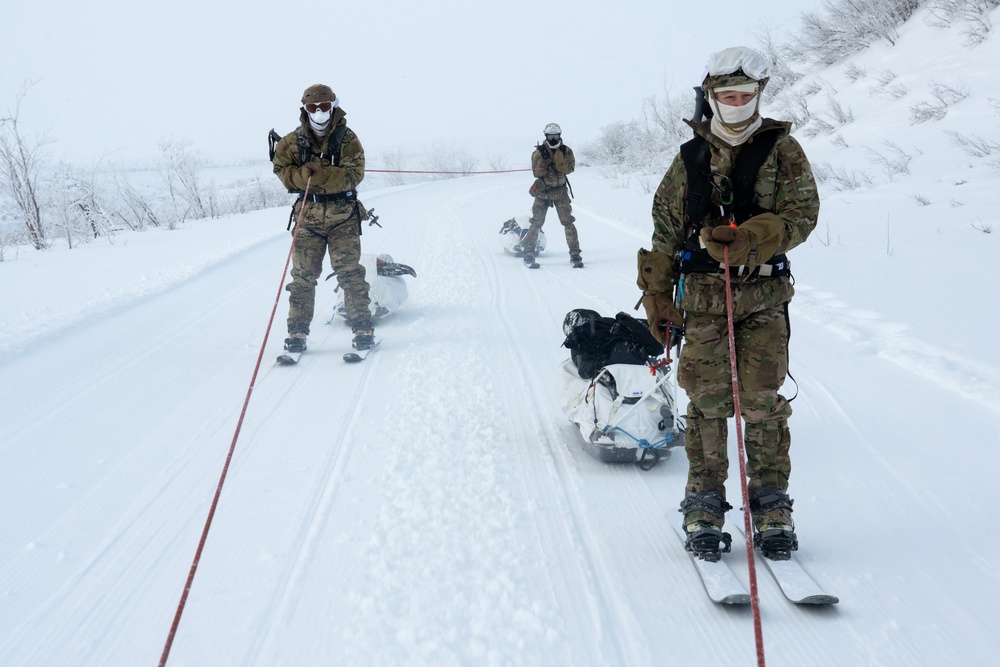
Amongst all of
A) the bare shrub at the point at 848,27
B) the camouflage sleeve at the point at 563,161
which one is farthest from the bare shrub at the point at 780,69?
the camouflage sleeve at the point at 563,161

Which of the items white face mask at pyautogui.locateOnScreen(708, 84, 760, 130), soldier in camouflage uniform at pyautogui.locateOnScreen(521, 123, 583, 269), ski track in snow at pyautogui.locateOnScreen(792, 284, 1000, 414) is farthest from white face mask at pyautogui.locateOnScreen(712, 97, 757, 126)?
soldier in camouflage uniform at pyautogui.locateOnScreen(521, 123, 583, 269)

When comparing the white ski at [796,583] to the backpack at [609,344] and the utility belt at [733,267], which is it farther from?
the backpack at [609,344]

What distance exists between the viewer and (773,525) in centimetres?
288

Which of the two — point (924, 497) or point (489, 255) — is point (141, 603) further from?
point (489, 255)

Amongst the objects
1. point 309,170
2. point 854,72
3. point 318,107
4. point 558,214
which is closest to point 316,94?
point 318,107

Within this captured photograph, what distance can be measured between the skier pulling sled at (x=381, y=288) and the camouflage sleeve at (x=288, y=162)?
64.1 inches

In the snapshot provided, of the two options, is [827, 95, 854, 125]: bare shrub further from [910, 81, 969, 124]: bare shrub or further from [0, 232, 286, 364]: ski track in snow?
[0, 232, 286, 364]: ski track in snow

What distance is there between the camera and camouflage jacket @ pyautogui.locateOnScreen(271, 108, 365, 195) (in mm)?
5594

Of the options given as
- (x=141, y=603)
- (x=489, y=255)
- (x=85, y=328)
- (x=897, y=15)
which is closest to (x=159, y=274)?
(x=85, y=328)

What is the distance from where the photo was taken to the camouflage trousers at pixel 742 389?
9.30 ft

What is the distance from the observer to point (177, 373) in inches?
221

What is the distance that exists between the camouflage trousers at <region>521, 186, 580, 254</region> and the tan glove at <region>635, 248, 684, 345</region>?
7.04m

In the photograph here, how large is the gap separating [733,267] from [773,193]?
0.32 meters

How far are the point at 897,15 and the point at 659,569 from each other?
17729 mm
